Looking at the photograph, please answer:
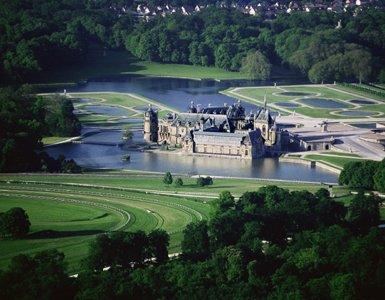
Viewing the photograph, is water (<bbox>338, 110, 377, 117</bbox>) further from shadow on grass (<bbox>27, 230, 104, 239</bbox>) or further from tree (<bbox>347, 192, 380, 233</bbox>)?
shadow on grass (<bbox>27, 230, 104, 239</bbox>)

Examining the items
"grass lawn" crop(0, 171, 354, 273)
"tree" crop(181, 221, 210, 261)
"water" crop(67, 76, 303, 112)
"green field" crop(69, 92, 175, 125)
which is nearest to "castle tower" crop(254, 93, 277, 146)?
"grass lawn" crop(0, 171, 354, 273)

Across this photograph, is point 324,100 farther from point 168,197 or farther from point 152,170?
point 168,197

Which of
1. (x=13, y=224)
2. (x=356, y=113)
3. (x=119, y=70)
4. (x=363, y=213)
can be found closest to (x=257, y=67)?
(x=119, y=70)

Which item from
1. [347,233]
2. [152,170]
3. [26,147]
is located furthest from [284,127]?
[347,233]

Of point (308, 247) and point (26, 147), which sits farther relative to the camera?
point (26, 147)

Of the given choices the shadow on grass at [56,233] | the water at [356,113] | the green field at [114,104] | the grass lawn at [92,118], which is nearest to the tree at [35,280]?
the shadow on grass at [56,233]

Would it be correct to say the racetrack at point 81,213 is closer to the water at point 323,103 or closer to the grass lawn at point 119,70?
the water at point 323,103

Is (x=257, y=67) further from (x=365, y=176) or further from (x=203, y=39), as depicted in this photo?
(x=365, y=176)
